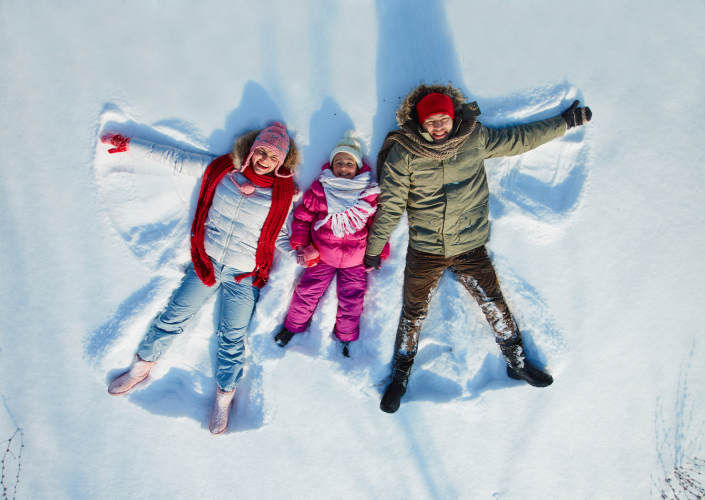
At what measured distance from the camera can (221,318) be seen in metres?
2.20

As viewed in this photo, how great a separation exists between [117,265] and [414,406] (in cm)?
226

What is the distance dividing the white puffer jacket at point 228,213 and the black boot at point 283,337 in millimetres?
479

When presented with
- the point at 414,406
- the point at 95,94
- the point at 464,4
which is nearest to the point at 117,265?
the point at 95,94

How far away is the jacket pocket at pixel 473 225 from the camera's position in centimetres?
200

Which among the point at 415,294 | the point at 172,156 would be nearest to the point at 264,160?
the point at 172,156

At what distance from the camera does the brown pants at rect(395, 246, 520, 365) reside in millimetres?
2084

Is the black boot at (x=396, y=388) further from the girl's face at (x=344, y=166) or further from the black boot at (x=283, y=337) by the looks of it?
the girl's face at (x=344, y=166)

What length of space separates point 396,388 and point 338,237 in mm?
1058

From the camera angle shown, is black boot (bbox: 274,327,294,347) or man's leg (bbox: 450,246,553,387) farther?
black boot (bbox: 274,327,294,347)

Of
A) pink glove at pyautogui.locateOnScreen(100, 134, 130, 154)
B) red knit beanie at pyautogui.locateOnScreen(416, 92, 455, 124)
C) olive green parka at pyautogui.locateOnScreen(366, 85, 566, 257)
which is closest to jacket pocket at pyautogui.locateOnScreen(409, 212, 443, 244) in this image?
olive green parka at pyautogui.locateOnScreen(366, 85, 566, 257)

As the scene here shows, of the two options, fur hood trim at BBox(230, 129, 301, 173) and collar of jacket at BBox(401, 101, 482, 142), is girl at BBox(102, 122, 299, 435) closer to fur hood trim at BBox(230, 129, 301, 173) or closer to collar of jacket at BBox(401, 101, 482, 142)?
fur hood trim at BBox(230, 129, 301, 173)

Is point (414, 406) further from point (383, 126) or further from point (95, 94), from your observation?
point (95, 94)

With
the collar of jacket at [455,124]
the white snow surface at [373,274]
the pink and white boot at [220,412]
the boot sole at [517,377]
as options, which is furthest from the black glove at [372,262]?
the pink and white boot at [220,412]

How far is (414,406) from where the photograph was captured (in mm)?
2217
